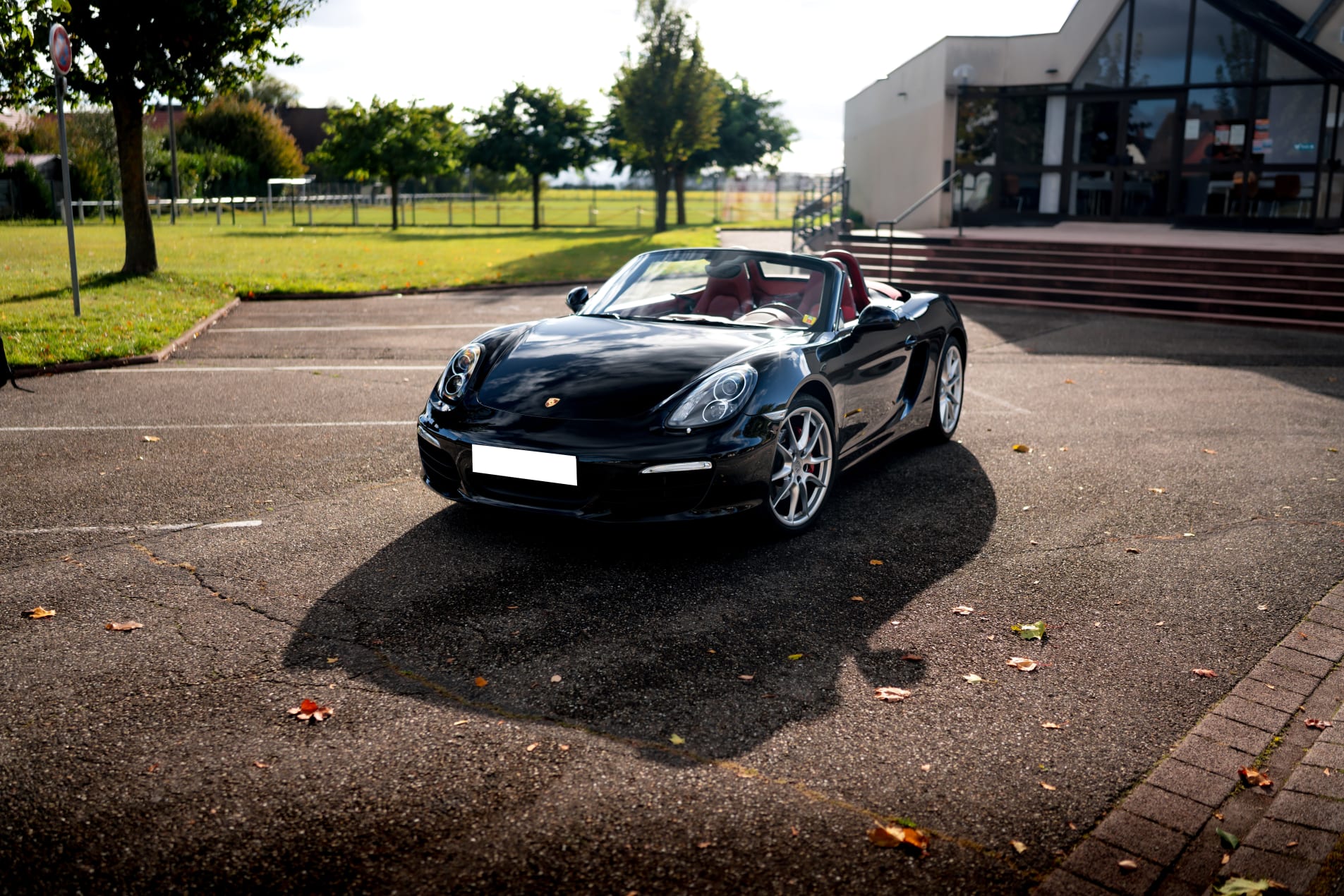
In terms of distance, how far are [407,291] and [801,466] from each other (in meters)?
13.1

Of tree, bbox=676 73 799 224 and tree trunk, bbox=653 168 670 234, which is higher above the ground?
tree, bbox=676 73 799 224

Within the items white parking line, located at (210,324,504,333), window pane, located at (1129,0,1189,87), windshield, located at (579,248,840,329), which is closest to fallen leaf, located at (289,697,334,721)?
windshield, located at (579,248,840,329)

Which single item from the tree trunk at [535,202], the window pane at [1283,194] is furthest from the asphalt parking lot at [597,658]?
the tree trunk at [535,202]

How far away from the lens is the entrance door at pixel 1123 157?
2334 cm

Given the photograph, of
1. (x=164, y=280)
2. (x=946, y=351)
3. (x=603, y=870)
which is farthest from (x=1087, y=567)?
(x=164, y=280)

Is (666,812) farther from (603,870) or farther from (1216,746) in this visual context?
(1216,746)

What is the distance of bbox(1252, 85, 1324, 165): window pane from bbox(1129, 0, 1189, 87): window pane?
70.5 inches

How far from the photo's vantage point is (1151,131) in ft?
77.0

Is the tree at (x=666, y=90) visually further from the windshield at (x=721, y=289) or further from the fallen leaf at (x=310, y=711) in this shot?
the fallen leaf at (x=310, y=711)

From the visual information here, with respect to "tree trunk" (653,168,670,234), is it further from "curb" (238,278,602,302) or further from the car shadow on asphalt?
the car shadow on asphalt

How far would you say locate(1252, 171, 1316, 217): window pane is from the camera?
21.9m

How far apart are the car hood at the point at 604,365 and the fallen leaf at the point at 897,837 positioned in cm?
244

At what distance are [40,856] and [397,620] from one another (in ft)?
5.60

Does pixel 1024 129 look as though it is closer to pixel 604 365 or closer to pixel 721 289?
pixel 721 289
